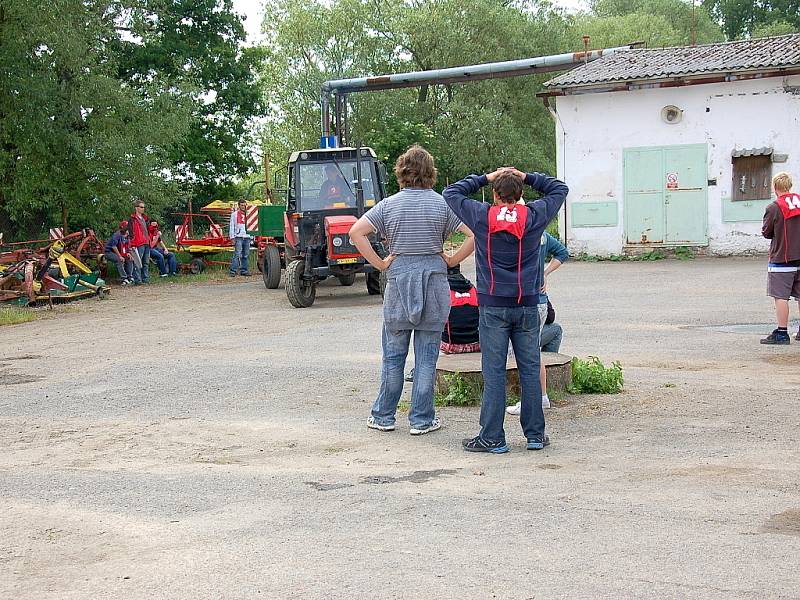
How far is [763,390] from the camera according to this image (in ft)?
28.2

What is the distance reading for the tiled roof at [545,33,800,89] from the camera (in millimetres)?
24391

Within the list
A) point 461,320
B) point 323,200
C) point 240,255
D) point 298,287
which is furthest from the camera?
point 240,255

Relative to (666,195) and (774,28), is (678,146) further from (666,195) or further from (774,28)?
(774,28)

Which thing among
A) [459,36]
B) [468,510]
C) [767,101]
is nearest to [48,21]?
[767,101]

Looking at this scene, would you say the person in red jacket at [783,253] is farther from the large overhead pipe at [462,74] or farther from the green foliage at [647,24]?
the green foliage at [647,24]

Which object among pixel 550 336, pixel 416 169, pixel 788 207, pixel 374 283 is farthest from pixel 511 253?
pixel 374 283

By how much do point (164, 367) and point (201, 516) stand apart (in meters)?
5.97

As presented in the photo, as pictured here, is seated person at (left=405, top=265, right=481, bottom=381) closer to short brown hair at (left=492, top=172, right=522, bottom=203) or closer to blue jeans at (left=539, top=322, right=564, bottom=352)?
blue jeans at (left=539, top=322, right=564, bottom=352)

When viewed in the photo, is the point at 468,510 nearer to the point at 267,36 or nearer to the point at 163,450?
the point at 163,450

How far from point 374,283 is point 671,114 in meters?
10.2

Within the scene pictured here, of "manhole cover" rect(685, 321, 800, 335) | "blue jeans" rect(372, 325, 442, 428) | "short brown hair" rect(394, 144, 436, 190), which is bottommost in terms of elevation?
"manhole cover" rect(685, 321, 800, 335)

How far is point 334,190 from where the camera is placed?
18359mm

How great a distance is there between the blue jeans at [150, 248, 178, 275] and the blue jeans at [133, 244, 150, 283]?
90cm

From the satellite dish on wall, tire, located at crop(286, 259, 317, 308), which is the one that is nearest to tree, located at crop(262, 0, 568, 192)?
the satellite dish on wall
